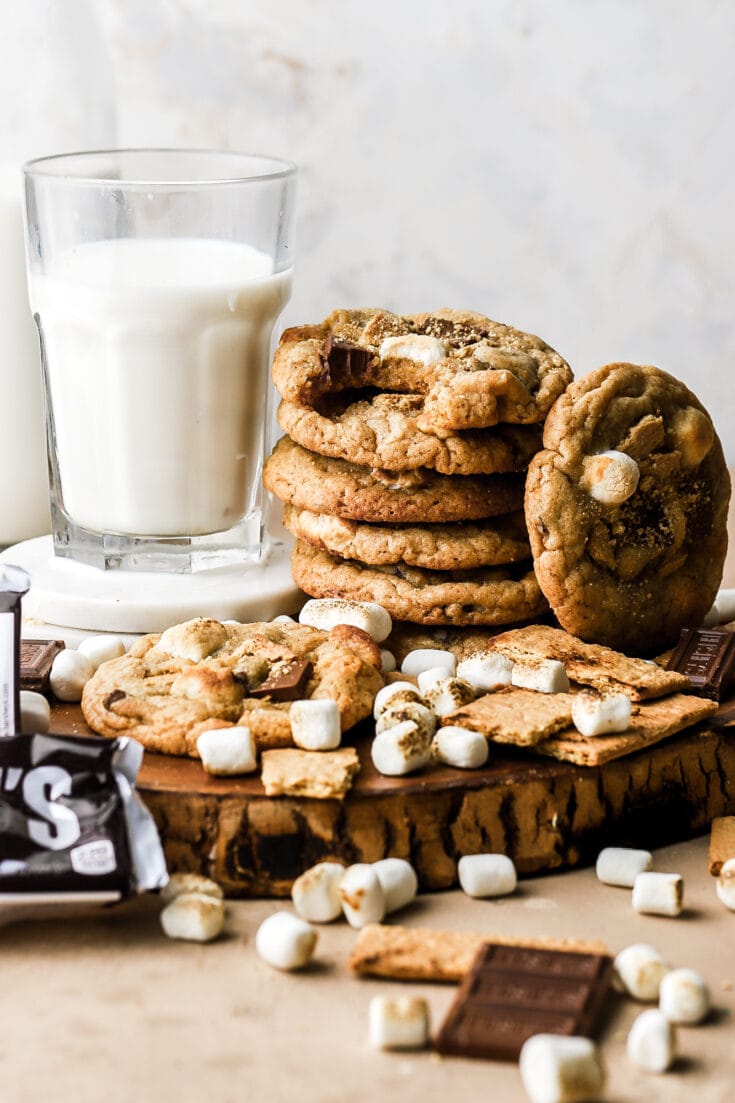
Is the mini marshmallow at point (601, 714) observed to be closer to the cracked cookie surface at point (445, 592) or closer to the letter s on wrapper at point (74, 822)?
the cracked cookie surface at point (445, 592)

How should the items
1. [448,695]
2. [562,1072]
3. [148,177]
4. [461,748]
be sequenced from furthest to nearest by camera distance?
1. [148,177]
2. [448,695]
3. [461,748]
4. [562,1072]

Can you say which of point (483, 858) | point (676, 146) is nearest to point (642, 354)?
point (676, 146)

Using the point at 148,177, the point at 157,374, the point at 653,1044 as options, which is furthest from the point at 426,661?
the point at 148,177

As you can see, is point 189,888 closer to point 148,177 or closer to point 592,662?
point 592,662

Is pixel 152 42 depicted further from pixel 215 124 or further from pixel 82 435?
pixel 82 435

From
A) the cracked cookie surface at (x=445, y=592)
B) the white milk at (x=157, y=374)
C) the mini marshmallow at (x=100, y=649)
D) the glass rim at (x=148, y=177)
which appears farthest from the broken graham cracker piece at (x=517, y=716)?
the glass rim at (x=148, y=177)

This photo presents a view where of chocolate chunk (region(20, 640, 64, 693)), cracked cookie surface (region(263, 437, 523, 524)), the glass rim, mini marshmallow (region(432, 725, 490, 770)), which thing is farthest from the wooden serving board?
the glass rim

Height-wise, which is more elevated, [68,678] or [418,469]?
[418,469]
